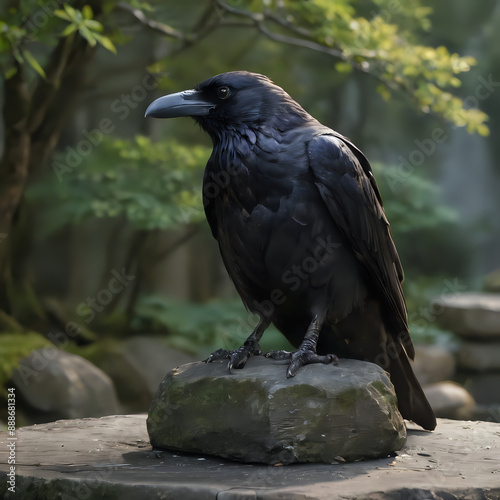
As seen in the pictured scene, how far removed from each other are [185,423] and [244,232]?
2.88ft

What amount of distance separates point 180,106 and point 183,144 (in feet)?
22.3

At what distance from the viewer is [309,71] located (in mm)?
11172

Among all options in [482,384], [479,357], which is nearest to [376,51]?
[479,357]

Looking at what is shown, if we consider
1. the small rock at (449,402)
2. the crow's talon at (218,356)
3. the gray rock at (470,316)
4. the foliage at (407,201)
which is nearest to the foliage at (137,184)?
the foliage at (407,201)

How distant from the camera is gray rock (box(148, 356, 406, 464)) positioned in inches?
106

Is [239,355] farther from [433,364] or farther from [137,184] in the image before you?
[433,364]

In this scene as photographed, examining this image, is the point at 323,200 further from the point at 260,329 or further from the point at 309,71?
the point at 309,71

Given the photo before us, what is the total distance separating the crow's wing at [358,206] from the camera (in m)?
3.05

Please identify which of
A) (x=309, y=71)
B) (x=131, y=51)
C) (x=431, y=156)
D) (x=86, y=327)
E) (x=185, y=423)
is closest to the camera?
(x=185, y=423)

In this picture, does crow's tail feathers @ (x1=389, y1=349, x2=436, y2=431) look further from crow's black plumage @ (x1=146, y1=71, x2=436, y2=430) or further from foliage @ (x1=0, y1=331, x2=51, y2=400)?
foliage @ (x1=0, y1=331, x2=51, y2=400)

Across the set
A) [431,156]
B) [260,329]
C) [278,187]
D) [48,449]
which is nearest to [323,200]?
[278,187]

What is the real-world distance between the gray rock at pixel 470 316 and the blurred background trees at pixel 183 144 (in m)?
0.39

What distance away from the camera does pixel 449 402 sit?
8.17 metres

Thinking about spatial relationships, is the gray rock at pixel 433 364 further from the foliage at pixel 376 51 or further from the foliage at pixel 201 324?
the foliage at pixel 376 51
